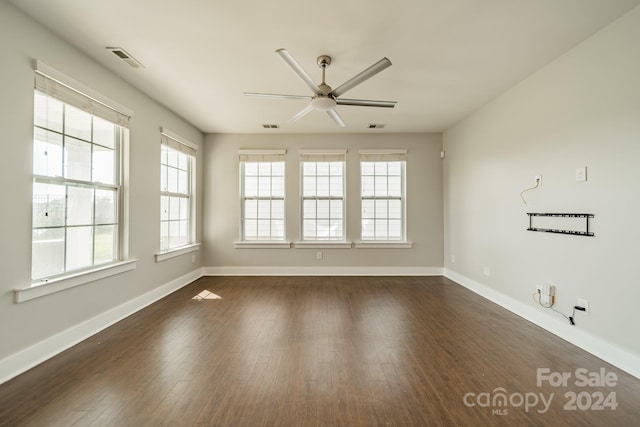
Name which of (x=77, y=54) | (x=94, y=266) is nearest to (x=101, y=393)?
(x=94, y=266)

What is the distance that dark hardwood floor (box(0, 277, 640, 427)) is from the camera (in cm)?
156

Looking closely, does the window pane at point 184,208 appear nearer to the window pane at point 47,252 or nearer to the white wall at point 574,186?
the window pane at point 47,252

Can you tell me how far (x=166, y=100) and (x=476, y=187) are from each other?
464 cm

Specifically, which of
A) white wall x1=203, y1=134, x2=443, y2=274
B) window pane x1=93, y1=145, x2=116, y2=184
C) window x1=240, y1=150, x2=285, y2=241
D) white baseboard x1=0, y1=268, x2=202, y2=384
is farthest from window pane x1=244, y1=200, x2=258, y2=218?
window pane x1=93, y1=145, x2=116, y2=184

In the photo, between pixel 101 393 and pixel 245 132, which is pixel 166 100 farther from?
pixel 101 393

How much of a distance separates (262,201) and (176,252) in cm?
169

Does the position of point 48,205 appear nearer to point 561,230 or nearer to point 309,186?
point 309,186

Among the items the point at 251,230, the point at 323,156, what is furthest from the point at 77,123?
the point at 323,156

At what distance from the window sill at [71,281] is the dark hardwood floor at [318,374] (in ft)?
1.82

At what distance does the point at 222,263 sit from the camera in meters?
4.91

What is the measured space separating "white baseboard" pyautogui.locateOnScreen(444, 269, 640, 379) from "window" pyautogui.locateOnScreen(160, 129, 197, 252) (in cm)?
468

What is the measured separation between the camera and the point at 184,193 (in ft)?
14.4

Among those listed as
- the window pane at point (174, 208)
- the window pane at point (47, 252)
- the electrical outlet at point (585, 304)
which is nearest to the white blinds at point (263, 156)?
the window pane at point (174, 208)

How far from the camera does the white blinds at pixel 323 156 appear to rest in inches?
192
